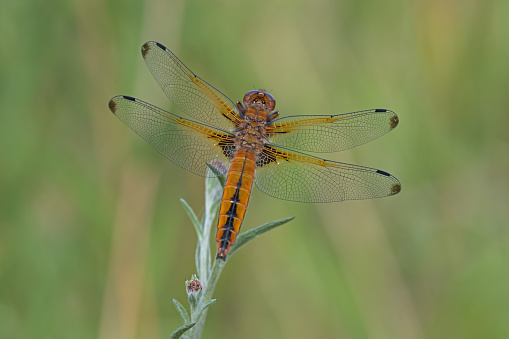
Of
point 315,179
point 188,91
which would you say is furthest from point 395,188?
point 188,91

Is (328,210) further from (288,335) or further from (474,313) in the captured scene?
(474,313)

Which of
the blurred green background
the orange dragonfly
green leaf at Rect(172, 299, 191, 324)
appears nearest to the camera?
green leaf at Rect(172, 299, 191, 324)

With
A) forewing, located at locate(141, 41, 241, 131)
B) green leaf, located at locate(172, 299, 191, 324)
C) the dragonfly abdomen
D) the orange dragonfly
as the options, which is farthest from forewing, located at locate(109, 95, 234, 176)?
green leaf, located at locate(172, 299, 191, 324)

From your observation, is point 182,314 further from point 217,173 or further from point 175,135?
point 175,135

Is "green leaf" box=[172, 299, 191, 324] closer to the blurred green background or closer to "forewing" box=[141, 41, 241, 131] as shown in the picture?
"forewing" box=[141, 41, 241, 131]

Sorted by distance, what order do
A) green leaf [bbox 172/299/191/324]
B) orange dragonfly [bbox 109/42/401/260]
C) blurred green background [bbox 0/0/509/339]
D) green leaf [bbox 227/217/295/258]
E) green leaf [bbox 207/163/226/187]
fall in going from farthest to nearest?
blurred green background [bbox 0/0/509/339]
orange dragonfly [bbox 109/42/401/260]
green leaf [bbox 207/163/226/187]
green leaf [bbox 227/217/295/258]
green leaf [bbox 172/299/191/324]

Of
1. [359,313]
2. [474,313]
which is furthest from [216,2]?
[474,313]
